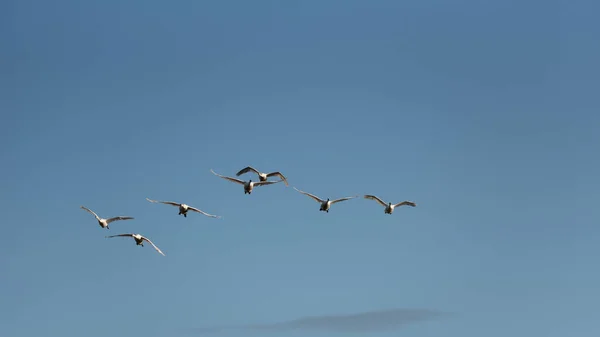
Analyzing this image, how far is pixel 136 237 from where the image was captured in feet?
456

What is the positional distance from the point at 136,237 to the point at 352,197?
37.6m

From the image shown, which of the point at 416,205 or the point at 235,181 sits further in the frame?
the point at 416,205

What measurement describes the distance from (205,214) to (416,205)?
42.3 metres

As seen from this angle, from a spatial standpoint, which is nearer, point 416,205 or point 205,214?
point 205,214

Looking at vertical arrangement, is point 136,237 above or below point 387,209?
below

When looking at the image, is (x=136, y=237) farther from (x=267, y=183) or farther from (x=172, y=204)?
(x=267, y=183)

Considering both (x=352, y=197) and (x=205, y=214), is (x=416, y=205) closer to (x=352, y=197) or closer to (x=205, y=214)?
(x=352, y=197)

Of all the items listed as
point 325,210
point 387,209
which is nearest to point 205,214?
point 325,210

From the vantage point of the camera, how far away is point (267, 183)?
140m

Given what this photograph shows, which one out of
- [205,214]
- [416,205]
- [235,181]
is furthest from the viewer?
[416,205]

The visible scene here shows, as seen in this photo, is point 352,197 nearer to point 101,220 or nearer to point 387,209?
point 387,209

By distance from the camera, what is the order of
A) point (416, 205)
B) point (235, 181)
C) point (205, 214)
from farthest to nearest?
point (416, 205), point (235, 181), point (205, 214)

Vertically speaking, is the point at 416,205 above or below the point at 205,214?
above

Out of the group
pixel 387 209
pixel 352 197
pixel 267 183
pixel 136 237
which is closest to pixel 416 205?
pixel 387 209
